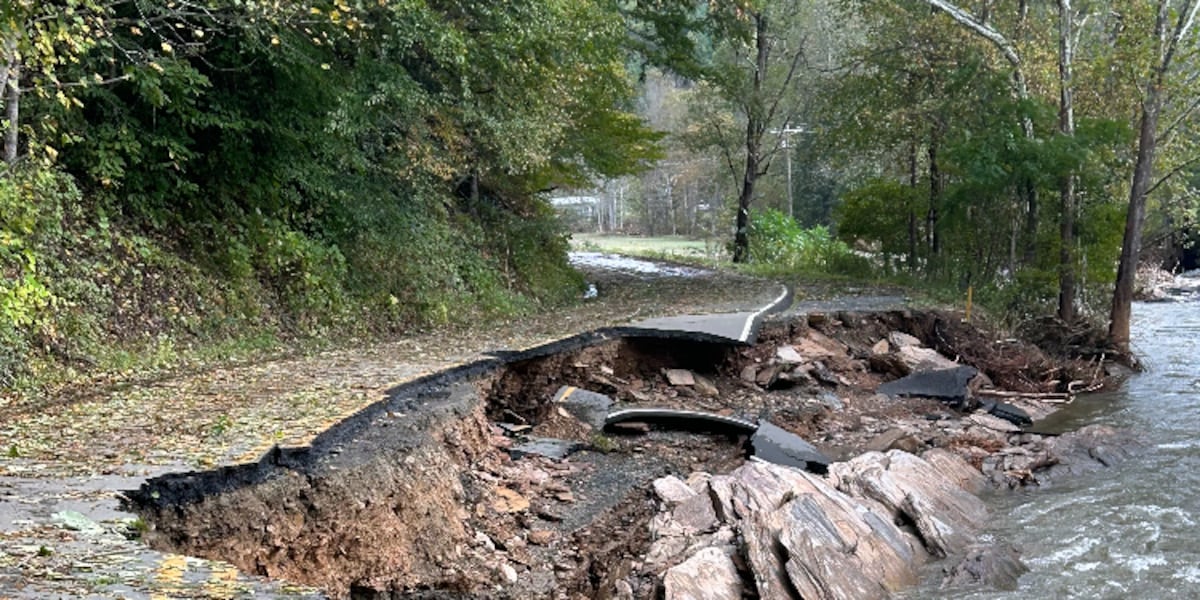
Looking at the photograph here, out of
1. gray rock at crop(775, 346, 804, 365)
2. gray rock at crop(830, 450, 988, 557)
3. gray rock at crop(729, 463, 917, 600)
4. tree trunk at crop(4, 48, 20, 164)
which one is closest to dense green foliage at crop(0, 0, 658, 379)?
tree trunk at crop(4, 48, 20, 164)

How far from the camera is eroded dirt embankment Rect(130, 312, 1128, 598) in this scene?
18.1 feet

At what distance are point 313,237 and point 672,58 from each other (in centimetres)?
1343

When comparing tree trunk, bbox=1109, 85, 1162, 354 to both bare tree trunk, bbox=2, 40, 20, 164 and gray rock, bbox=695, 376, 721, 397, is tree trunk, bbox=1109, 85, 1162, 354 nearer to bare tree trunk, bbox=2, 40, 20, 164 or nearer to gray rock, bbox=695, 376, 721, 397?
gray rock, bbox=695, 376, 721, 397

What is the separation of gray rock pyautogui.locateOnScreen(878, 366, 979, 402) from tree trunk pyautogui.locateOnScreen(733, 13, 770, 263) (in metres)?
15.4

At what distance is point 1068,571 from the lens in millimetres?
7336

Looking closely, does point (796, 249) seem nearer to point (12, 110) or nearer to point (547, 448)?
point (547, 448)

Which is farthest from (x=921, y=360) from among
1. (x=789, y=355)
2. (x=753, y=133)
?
(x=753, y=133)

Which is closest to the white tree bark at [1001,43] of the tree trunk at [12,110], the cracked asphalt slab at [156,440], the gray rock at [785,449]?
the cracked asphalt slab at [156,440]

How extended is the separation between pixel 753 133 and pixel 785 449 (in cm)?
2022

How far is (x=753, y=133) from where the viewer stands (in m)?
28.7

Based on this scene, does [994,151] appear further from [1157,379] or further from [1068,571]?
[1068,571]

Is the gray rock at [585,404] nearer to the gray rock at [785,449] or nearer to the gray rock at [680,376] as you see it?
the gray rock at [680,376]

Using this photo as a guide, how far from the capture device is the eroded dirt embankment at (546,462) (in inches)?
217

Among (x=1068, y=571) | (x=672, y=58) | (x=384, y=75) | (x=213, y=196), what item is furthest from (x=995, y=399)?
(x=672, y=58)
